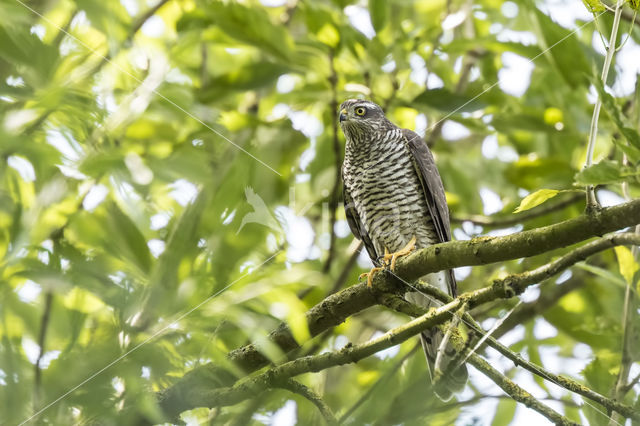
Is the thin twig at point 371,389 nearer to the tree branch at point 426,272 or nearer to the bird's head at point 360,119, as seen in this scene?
the tree branch at point 426,272

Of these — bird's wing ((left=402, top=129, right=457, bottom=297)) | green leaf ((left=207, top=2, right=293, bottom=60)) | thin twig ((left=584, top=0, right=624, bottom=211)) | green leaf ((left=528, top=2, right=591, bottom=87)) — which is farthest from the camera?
bird's wing ((left=402, top=129, right=457, bottom=297))

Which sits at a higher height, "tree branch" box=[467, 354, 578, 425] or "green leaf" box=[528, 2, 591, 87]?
"green leaf" box=[528, 2, 591, 87]

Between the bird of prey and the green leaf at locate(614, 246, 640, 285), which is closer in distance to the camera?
the green leaf at locate(614, 246, 640, 285)

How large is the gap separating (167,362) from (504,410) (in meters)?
0.60

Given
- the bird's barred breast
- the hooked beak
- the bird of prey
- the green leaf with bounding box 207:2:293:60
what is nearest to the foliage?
the green leaf with bounding box 207:2:293:60

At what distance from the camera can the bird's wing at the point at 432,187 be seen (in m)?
3.23

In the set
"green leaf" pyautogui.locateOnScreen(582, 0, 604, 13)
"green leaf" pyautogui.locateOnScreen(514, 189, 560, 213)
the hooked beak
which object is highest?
the hooked beak

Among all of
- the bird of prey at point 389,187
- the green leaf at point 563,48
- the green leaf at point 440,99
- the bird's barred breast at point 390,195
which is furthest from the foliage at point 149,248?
the bird's barred breast at point 390,195

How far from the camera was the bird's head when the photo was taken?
286 cm

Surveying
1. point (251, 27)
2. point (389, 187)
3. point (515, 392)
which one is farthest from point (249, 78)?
point (515, 392)

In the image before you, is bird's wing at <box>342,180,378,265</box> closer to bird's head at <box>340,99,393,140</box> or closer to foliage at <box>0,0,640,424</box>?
bird's head at <box>340,99,393,140</box>

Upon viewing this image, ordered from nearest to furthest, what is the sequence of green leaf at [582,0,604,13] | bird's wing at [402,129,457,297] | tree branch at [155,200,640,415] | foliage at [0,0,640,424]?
foliage at [0,0,640,424]
tree branch at [155,200,640,415]
green leaf at [582,0,604,13]
bird's wing at [402,129,457,297]

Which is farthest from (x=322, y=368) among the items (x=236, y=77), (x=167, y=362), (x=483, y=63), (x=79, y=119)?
(x=483, y=63)

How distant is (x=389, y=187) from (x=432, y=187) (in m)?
0.23
